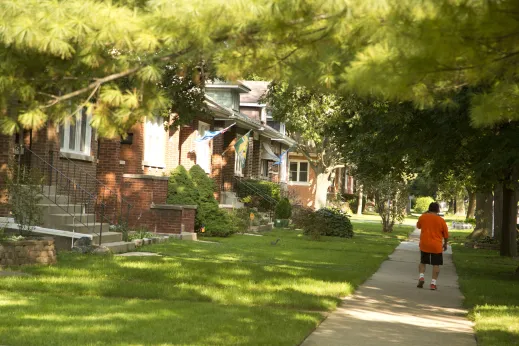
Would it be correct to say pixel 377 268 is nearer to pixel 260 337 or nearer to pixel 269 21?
pixel 260 337

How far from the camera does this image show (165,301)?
11750mm

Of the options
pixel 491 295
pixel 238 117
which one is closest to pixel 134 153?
pixel 238 117

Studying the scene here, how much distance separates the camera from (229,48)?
269 inches

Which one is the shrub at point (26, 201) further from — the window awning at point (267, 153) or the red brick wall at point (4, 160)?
the window awning at point (267, 153)

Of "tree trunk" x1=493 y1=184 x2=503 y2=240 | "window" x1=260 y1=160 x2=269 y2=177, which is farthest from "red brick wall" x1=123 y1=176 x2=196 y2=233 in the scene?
"window" x1=260 y1=160 x2=269 y2=177

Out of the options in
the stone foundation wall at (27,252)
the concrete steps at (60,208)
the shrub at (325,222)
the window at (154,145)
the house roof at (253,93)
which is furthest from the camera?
the house roof at (253,93)

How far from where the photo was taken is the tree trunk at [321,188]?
53531 mm

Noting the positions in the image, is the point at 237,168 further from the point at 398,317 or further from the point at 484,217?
the point at 398,317

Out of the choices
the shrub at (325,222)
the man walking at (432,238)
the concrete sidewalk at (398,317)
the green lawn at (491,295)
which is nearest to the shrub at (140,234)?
the concrete sidewalk at (398,317)

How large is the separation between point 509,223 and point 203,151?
38.9 ft

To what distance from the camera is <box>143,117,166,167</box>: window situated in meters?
27.0

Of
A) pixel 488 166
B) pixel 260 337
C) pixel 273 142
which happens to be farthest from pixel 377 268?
pixel 273 142

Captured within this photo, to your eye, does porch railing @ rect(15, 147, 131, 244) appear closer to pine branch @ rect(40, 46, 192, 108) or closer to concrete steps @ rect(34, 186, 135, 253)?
concrete steps @ rect(34, 186, 135, 253)

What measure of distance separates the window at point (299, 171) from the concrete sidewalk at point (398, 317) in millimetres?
51181
